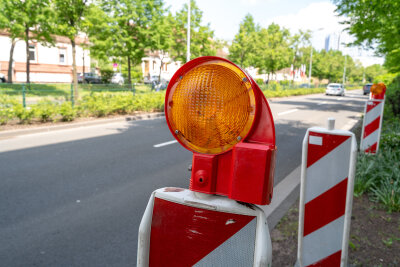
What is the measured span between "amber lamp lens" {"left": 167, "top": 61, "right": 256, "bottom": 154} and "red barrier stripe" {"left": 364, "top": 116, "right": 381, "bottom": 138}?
5253 millimetres

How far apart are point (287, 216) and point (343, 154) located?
1891 millimetres

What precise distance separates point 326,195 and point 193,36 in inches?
1055

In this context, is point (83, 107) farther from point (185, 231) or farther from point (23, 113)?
point (185, 231)

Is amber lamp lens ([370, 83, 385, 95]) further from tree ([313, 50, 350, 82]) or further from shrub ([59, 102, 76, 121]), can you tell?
tree ([313, 50, 350, 82])

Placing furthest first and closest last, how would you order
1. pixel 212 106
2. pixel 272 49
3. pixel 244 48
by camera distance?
pixel 272 49
pixel 244 48
pixel 212 106

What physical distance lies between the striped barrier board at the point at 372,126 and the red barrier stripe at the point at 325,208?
3.93 metres

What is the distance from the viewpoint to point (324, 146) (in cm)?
192

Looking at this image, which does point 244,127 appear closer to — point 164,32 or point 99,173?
point 99,173

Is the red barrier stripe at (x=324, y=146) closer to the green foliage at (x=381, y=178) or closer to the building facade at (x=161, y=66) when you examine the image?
the green foliage at (x=381, y=178)

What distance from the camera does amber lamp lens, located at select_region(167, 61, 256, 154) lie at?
1.02 meters

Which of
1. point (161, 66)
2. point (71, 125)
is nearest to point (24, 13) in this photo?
point (71, 125)

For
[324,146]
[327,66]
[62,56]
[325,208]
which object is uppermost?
[327,66]

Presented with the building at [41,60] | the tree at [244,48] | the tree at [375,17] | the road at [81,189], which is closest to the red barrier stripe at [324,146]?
the road at [81,189]

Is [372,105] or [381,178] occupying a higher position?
[372,105]
